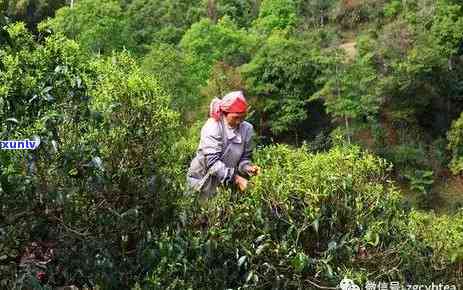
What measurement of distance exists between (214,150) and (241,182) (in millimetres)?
339

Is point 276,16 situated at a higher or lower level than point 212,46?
lower

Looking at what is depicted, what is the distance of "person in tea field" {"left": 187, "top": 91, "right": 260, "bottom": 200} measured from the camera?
4203 mm

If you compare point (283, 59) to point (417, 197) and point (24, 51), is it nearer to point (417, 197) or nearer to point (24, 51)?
point (417, 197)

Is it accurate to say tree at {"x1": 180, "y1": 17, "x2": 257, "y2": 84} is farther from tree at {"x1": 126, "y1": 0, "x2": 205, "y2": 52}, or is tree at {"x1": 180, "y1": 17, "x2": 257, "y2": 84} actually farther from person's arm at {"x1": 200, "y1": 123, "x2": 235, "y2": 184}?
person's arm at {"x1": 200, "y1": 123, "x2": 235, "y2": 184}

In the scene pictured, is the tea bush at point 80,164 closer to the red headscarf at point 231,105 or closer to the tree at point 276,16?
the red headscarf at point 231,105

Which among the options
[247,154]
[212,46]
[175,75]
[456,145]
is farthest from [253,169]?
[212,46]

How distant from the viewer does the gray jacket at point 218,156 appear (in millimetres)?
4191

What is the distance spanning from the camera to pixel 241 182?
13.3 ft

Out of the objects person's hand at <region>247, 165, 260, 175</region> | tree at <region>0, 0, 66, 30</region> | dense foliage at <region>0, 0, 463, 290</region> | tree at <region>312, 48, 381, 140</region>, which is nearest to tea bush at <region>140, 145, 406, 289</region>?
dense foliage at <region>0, 0, 463, 290</region>

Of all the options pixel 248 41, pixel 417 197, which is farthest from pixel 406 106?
pixel 248 41

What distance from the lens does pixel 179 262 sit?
347 centimetres

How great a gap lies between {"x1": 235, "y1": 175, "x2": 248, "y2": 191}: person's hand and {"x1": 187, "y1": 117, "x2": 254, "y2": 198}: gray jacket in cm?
8

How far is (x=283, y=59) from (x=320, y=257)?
1699 centimetres

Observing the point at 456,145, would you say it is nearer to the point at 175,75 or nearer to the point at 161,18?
the point at 175,75
